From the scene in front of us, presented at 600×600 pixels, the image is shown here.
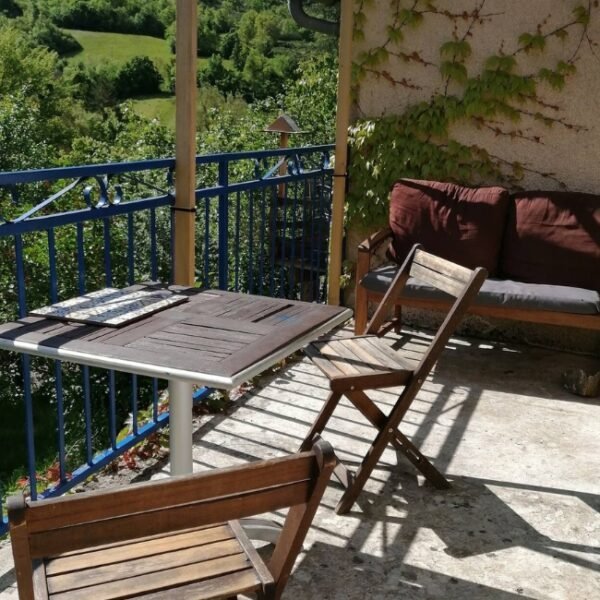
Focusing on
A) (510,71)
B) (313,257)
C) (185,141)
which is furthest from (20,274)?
(510,71)

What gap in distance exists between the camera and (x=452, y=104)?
5254mm

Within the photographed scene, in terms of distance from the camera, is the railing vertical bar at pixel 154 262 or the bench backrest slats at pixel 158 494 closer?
the bench backrest slats at pixel 158 494

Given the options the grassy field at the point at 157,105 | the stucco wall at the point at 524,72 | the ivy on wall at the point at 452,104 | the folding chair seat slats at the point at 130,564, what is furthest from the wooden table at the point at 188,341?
the grassy field at the point at 157,105

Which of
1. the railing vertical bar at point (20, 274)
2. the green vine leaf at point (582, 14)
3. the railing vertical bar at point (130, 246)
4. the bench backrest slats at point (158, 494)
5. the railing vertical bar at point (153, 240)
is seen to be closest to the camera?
the bench backrest slats at point (158, 494)

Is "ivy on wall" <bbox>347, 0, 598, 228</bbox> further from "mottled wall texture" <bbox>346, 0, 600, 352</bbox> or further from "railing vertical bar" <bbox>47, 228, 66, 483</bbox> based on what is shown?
"railing vertical bar" <bbox>47, 228, 66, 483</bbox>

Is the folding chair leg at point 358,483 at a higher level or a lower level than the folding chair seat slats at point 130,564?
lower

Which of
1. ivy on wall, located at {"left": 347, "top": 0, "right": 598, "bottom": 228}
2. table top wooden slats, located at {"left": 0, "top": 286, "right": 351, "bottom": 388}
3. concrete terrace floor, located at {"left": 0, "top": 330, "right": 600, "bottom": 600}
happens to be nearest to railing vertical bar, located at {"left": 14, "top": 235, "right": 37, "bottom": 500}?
table top wooden slats, located at {"left": 0, "top": 286, "right": 351, "bottom": 388}

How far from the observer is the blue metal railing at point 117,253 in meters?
2.78

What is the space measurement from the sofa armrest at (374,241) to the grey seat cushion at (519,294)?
0.53 ft

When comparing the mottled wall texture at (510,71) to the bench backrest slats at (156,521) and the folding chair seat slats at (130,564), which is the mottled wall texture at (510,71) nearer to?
the folding chair seat slats at (130,564)

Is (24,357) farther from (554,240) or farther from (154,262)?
(554,240)

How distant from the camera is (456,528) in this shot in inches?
113

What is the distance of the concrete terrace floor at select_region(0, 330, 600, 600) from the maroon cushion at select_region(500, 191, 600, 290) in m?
0.61

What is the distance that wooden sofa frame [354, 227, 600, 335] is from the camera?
4344mm
